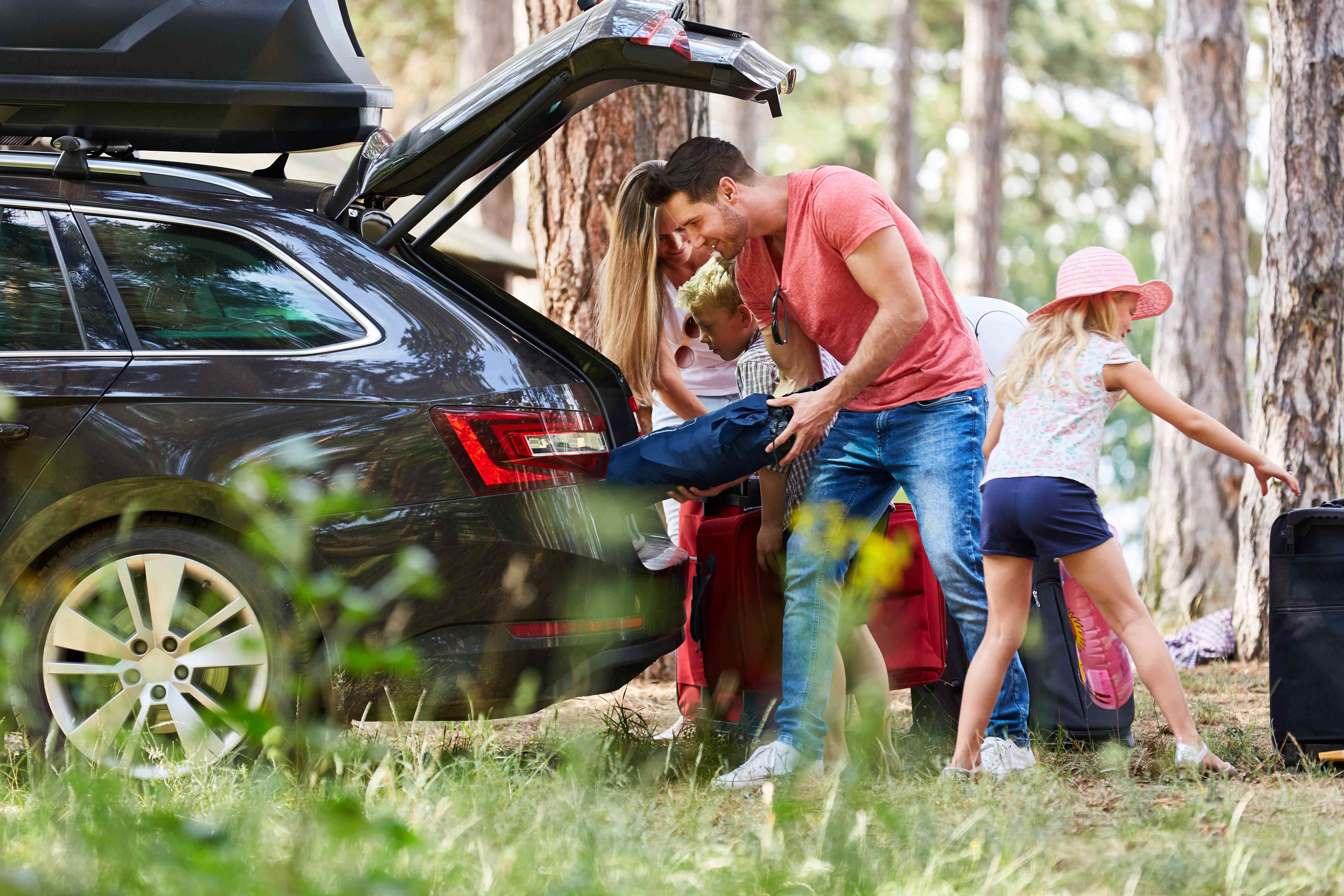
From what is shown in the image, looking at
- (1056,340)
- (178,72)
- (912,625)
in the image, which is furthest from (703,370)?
(178,72)

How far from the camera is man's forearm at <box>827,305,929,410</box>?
3508 mm

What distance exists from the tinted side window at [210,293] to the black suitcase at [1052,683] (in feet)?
7.31

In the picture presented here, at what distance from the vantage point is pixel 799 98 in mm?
27297

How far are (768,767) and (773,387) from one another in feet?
3.69

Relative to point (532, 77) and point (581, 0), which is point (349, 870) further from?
point (581, 0)

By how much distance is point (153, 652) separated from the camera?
344 centimetres

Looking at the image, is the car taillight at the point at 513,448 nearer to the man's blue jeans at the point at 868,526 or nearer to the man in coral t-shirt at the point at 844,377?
the man in coral t-shirt at the point at 844,377

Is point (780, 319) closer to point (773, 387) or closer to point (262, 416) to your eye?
point (773, 387)

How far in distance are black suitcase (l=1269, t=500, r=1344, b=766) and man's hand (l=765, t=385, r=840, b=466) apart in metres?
1.47

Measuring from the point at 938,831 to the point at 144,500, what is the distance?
2183 millimetres

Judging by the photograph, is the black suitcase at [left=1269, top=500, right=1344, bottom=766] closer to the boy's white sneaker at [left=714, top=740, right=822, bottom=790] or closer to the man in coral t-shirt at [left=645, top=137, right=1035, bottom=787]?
the man in coral t-shirt at [left=645, top=137, right=1035, bottom=787]

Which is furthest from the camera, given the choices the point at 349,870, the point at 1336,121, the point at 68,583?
the point at 1336,121

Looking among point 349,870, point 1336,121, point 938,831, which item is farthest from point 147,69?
point 1336,121

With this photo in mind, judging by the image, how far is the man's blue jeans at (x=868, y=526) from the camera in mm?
3727
